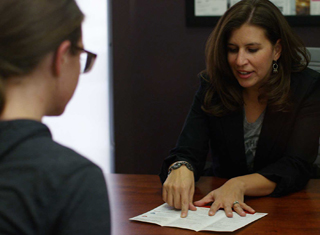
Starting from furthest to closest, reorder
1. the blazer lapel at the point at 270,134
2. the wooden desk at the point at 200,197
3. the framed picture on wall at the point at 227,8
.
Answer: the framed picture on wall at the point at 227,8
the blazer lapel at the point at 270,134
the wooden desk at the point at 200,197

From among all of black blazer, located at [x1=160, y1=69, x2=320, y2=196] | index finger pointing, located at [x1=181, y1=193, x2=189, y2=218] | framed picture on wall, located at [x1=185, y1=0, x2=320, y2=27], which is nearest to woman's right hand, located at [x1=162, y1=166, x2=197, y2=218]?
index finger pointing, located at [x1=181, y1=193, x2=189, y2=218]

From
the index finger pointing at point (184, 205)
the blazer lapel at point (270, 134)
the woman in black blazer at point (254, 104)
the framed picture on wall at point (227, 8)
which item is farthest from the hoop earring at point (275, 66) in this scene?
the framed picture on wall at point (227, 8)

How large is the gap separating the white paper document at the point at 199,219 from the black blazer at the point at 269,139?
0.97 feet

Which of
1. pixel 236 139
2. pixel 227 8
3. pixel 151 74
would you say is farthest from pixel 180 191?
pixel 227 8

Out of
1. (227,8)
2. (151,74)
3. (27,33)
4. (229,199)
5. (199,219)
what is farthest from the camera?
(151,74)

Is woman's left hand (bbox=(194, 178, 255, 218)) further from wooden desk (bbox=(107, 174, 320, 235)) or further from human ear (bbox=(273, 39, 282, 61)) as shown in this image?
human ear (bbox=(273, 39, 282, 61))

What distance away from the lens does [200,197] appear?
1382mm

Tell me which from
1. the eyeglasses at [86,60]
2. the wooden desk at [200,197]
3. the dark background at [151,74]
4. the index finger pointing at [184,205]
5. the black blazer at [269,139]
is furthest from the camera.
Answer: the dark background at [151,74]

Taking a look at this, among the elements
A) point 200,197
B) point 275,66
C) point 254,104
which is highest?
point 275,66

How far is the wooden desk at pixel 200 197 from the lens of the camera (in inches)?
42.8

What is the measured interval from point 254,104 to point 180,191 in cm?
65

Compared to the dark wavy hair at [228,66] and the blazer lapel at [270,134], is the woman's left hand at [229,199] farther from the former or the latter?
the dark wavy hair at [228,66]

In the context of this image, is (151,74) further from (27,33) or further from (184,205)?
(27,33)

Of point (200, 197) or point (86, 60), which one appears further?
point (200, 197)
